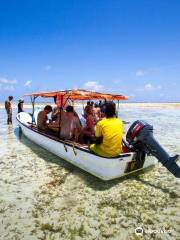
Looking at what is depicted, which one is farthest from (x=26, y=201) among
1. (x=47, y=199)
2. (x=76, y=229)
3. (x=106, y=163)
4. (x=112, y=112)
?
(x=112, y=112)

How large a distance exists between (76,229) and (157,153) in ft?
10.3

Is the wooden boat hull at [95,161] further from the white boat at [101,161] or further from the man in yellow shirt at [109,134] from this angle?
the man in yellow shirt at [109,134]

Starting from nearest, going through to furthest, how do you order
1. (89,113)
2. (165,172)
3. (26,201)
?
1. (26,201)
2. (165,172)
3. (89,113)

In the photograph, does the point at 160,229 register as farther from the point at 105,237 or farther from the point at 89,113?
the point at 89,113

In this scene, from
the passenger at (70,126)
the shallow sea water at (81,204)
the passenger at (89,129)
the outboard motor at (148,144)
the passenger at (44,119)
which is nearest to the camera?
the shallow sea water at (81,204)

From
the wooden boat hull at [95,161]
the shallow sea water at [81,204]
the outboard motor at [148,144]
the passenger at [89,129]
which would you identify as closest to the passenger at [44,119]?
the wooden boat hull at [95,161]

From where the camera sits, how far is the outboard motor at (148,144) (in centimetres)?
658

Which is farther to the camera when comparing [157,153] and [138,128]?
[138,128]

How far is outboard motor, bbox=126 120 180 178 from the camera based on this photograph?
21.6ft

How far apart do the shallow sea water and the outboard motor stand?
2.25ft

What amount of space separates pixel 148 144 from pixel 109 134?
1.19 metres

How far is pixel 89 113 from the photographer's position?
32.7 feet

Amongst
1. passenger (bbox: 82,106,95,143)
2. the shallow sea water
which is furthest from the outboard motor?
passenger (bbox: 82,106,95,143)

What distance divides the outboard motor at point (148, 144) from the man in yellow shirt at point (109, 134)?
28.3 inches
